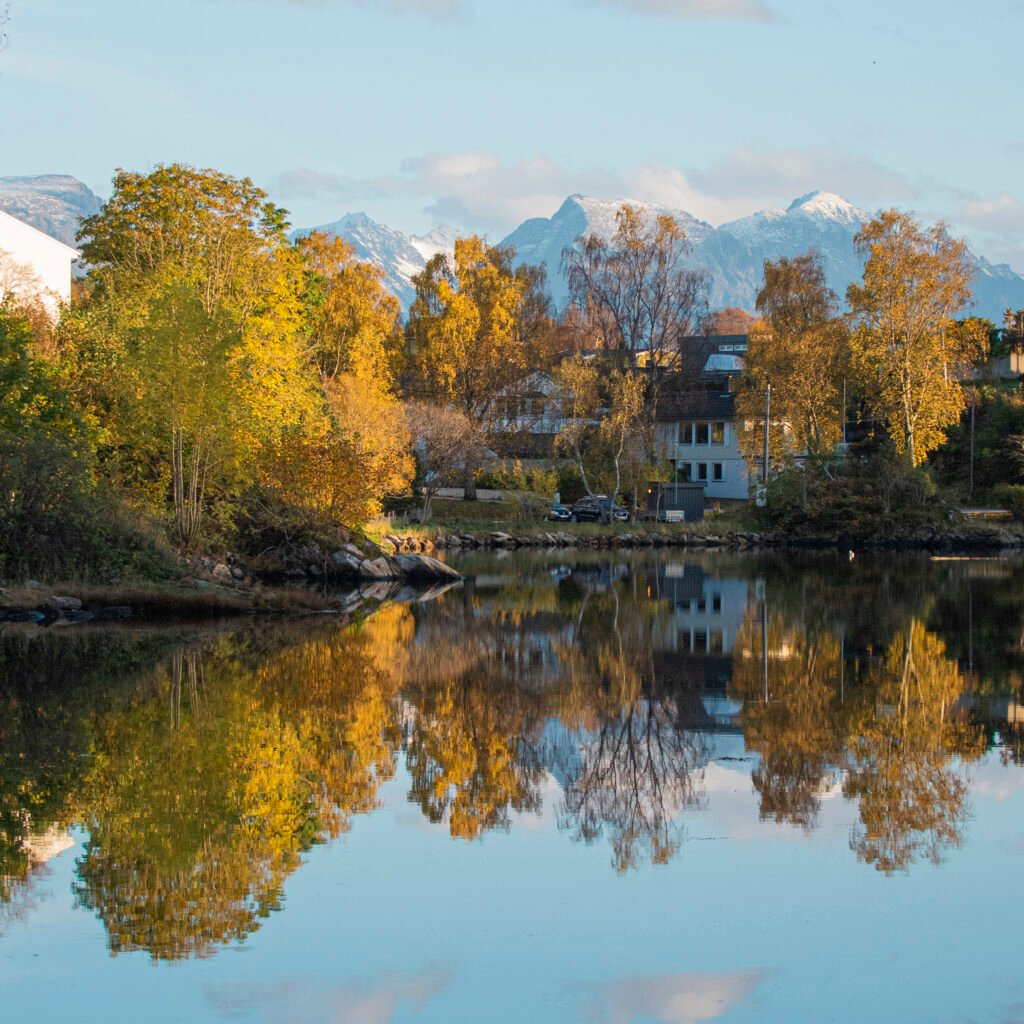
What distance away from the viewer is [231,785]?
1013cm

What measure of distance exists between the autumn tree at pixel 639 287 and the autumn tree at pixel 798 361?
4271 mm

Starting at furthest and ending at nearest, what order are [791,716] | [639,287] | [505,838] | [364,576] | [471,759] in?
1. [639,287]
2. [364,576]
3. [791,716]
4. [471,759]
5. [505,838]

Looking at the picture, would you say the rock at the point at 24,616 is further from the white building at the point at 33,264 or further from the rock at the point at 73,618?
the white building at the point at 33,264

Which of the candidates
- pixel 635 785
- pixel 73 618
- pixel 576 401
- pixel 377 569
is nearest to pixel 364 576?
pixel 377 569

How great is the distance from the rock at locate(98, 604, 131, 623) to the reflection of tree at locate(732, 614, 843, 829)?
34.2 ft

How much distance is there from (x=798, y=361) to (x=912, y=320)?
602cm

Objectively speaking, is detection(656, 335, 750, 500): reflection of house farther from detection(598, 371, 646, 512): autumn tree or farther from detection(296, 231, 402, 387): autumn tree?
detection(296, 231, 402, 387): autumn tree

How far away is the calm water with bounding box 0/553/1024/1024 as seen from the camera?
6.25 m

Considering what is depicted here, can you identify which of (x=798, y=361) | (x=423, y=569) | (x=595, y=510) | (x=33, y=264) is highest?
(x=33, y=264)

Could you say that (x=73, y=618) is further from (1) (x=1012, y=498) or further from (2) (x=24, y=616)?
(1) (x=1012, y=498)

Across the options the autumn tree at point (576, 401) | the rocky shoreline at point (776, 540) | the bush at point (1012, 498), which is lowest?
the rocky shoreline at point (776, 540)

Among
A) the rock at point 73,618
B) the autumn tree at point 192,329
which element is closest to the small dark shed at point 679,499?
the autumn tree at point 192,329

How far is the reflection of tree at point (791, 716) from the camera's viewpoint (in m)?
10.3

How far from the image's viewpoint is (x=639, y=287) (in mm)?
67250
